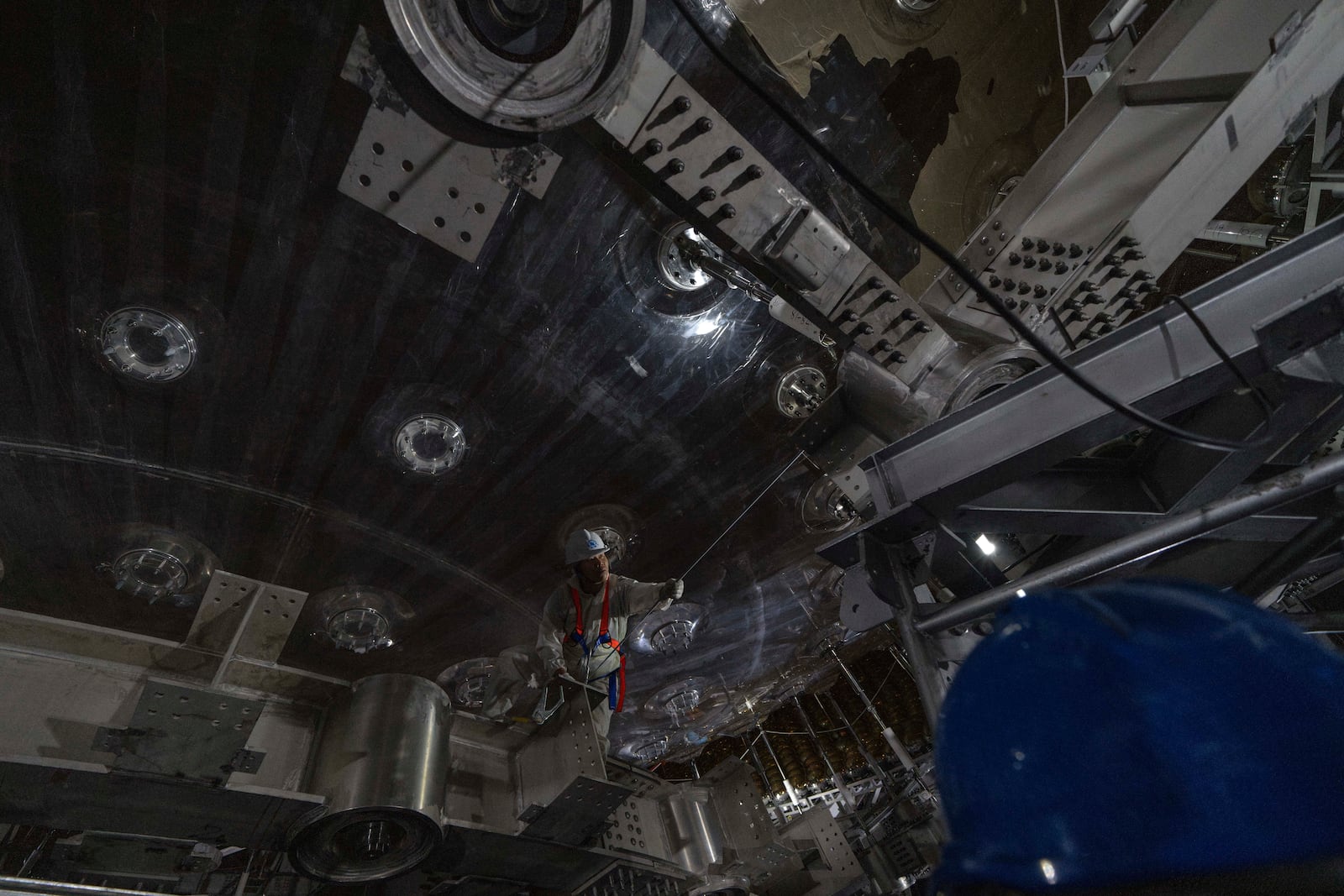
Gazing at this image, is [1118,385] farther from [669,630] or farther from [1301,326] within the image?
[669,630]

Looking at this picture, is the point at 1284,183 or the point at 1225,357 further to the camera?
the point at 1284,183

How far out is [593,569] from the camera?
138 inches

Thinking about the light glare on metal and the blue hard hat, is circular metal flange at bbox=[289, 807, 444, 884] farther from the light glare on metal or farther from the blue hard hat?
the blue hard hat

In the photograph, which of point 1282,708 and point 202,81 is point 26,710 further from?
point 1282,708

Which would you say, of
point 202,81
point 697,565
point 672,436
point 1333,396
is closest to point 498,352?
point 672,436

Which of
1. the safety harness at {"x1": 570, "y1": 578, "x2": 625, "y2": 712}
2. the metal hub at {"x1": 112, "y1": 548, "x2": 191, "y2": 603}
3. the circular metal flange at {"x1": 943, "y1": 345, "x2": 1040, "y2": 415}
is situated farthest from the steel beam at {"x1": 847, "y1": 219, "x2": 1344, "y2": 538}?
the metal hub at {"x1": 112, "y1": 548, "x2": 191, "y2": 603}

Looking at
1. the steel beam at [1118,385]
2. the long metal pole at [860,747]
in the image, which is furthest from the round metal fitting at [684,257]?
the long metal pole at [860,747]

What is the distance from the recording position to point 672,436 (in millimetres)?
3557

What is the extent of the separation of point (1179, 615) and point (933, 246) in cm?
124

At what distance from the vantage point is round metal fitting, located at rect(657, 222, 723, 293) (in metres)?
3.09

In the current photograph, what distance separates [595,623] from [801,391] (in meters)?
1.80

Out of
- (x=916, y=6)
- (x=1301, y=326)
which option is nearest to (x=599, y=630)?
(x=1301, y=326)

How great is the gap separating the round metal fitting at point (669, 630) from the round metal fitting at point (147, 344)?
3094 mm

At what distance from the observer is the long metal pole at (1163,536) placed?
1787 millimetres
